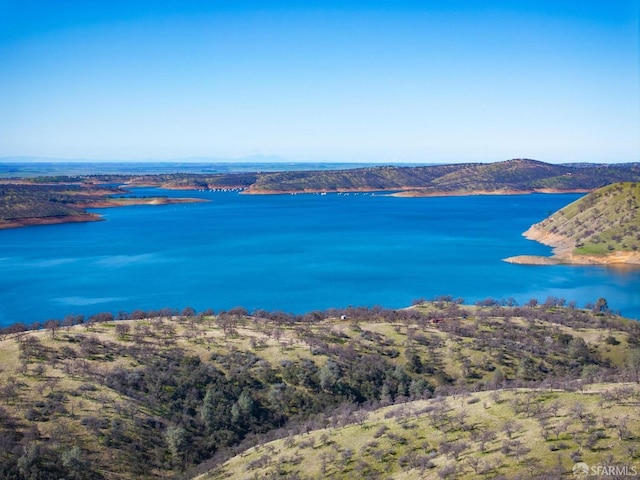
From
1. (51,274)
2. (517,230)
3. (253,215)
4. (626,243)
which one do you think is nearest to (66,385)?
(51,274)

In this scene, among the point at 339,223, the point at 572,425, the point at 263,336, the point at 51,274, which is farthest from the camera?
the point at 339,223

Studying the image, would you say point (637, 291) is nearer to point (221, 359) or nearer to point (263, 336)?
point (263, 336)

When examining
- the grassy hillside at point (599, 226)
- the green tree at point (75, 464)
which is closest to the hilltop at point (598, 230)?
the grassy hillside at point (599, 226)

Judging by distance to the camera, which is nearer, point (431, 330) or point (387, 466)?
point (387, 466)

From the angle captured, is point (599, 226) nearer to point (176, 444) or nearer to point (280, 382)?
point (280, 382)

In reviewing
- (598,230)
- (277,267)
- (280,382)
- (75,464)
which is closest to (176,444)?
(75,464)
